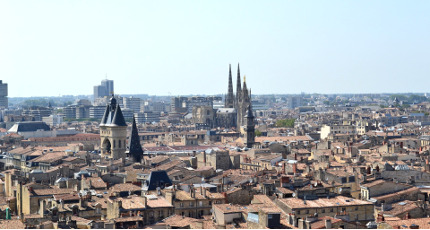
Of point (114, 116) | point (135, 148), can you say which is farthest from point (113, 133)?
point (135, 148)

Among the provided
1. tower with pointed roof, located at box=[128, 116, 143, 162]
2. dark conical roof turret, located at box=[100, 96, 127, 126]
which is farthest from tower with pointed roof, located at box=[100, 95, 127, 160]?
tower with pointed roof, located at box=[128, 116, 143, 162]

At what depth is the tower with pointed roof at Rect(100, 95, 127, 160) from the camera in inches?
3981

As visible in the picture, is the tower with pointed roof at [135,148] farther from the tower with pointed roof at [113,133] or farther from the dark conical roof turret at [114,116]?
the dark conical roof turret at [114,116]

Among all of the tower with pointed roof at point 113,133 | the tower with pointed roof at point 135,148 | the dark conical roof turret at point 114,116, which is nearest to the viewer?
the tower with pointed roof at point 135,148

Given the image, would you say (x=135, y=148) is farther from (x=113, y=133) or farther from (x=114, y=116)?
(x=114, y=116)

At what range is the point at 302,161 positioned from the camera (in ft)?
307

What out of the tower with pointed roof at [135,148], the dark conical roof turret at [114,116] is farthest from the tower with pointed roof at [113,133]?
the tower with pointed roof at [135,148]

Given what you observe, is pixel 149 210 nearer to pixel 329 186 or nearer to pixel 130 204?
pixel 130 204

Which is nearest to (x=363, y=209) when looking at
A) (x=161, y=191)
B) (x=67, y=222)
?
(x=161, y=191)

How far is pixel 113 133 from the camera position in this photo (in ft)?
334

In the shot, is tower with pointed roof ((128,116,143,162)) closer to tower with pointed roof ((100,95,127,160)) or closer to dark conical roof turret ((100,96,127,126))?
tower with pointed roof ((100,95,127,160))

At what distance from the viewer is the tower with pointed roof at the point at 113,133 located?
10112 centimetres

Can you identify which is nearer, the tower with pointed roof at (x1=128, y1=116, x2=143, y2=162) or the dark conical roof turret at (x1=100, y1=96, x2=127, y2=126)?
the tower with pointed roof at (x1=128, y1=116, x2=143, y2=162)

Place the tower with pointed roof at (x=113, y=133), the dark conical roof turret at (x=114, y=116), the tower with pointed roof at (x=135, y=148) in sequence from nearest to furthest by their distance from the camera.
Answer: the tower with pointed roof at (x=135, y=148)
the tower with pointed roof at (x=113, y=133)
the dark conical roof turret at (x=114, y=116)
